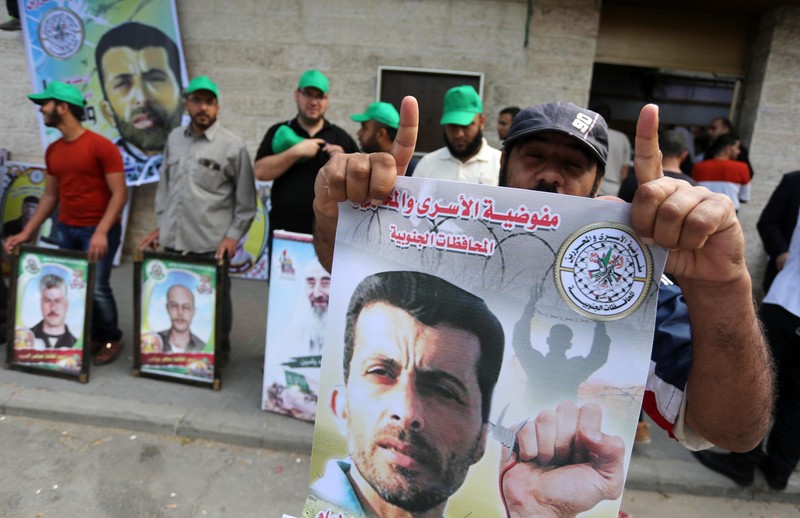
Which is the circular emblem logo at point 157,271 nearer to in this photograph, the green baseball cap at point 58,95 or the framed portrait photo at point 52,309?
the framed portrait photo at point 52,309

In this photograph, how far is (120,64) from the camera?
5.98m

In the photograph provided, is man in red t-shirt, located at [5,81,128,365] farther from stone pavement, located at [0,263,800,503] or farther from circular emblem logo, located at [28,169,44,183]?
circular emblem logo, located at [28,169,44,183]

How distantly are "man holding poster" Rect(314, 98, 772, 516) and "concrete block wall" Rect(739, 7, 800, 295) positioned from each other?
5836mm

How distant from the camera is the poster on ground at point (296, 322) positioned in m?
3.27

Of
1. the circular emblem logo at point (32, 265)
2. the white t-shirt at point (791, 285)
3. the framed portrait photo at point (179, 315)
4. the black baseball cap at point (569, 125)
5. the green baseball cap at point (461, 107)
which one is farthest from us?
the circular emblem logo at point (32, 265)

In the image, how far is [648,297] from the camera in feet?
3.30

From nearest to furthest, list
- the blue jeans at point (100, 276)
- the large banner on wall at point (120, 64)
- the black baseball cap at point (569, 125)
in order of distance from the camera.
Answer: the black baseball cap at point (569, 125) → the blue jeans at point (100, 276) → the large banner on wall at point (120, 64)

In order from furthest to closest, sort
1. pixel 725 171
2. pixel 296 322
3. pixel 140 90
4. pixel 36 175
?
pixel 36 175 < pixel 140 90 < pixel 725 171 < pixel 296 322

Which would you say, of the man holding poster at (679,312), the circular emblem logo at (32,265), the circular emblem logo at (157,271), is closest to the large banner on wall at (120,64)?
the circular emblem logo at (32,265)

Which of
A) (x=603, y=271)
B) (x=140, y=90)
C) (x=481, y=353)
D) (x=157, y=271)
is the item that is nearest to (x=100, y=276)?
(x=157, y=271)

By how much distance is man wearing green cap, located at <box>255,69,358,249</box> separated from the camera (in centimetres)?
341

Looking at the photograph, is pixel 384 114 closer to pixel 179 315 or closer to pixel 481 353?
pixel 179 315

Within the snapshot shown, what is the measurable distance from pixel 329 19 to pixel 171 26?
1.85 metres

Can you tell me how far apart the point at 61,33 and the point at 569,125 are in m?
6.77
